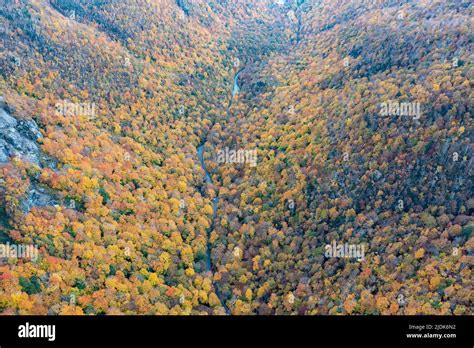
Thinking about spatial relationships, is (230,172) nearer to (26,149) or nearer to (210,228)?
(210,228)

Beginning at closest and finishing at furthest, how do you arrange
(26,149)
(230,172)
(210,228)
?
(26,149), (210,228), (230,172)

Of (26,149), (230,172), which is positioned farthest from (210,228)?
(26,149)

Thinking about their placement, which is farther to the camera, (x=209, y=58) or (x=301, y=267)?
(x=209, y=58)

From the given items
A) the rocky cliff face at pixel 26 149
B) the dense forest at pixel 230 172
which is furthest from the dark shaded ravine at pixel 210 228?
the rocky cliff face at pixel 26 149

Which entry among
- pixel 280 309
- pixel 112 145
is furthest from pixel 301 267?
pixel 112 145

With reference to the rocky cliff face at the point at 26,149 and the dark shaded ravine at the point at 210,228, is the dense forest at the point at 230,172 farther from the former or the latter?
the dark shaded ravine at the point at 210,228

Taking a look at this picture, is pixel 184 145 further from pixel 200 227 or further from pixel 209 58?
pixel 209 58
